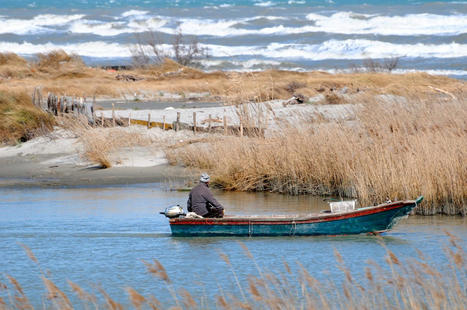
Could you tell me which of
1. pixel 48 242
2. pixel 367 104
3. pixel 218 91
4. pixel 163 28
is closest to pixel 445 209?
pixel 367 104

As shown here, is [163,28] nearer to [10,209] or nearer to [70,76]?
[70,76]

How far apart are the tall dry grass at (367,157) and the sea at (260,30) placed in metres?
37.0

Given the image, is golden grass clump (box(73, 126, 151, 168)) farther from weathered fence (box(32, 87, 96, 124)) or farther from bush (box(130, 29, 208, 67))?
bush (box(130, 29, 208, 67))

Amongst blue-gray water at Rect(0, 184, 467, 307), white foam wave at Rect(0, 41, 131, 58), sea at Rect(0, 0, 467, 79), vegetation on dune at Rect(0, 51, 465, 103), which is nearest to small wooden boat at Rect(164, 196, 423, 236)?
blue-gray water at Rect(0, 184, 467, 307)

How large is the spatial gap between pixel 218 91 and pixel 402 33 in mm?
37349

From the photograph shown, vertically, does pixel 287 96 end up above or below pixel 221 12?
below

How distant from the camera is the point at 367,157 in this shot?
1684 centimetres

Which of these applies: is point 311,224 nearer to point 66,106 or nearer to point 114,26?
point 66,106

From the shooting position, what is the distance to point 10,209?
727 inches

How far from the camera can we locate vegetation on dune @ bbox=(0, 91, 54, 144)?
96.1 feet

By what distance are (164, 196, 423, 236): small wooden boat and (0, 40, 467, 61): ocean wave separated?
53.0 m

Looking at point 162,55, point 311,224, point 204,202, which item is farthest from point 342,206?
point 162,55

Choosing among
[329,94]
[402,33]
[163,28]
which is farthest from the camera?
[163,28]

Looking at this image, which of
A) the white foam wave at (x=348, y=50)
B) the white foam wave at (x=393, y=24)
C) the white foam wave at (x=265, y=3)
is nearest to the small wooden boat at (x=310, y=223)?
the white foam wave at (x=348, y=50)
